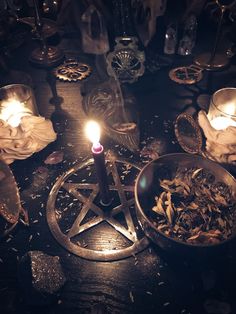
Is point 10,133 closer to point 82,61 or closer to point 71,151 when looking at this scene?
point 71,151

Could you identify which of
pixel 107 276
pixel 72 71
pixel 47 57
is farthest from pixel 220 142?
pixel 47 57

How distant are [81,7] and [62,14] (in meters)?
0.69

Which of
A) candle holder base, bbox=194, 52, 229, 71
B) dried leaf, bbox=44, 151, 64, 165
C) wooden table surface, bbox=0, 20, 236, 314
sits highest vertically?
candle holder base, bbox=194, 52, 229, 71

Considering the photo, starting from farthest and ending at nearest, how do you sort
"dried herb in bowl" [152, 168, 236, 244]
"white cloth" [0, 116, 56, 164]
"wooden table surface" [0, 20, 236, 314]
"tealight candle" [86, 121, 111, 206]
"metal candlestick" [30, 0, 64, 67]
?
"metal candlestick" [30, 0, 64, 67] < "white cloth" [0, 116, 56, 164] < "dried herb in bowl" [152, 168, 236, 244] < "wooden table surface" [0, 20, 236, 314] < "tealight candle" [86, 121, 111, 206]

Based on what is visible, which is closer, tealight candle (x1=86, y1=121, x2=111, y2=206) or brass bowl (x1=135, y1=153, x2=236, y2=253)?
tealight candle (x1=86, y1=121, x2=111, y2=206)

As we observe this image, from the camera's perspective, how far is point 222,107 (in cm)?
410

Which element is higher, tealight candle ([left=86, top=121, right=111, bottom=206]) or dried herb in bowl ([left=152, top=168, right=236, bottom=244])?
tealight candle ([left=86, top=121, right=111, bottom=206])

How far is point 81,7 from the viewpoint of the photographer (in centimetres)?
595

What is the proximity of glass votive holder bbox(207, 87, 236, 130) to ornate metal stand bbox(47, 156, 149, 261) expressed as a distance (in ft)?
4.41

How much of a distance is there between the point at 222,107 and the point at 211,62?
72.6 inches

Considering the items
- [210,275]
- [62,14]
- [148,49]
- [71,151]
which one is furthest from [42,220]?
[62,14]

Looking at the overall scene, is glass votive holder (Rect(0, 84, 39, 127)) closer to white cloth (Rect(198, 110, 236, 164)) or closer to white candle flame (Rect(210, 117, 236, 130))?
white cloth (Rect(198, 110, 236, 164))

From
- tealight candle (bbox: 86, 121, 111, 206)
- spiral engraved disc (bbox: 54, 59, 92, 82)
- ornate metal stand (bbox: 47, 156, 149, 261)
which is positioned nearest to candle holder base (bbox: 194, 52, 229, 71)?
spiral engraved disc (bbox: 54, 59, 92, 82)

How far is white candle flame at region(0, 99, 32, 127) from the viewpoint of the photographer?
13.9ft
